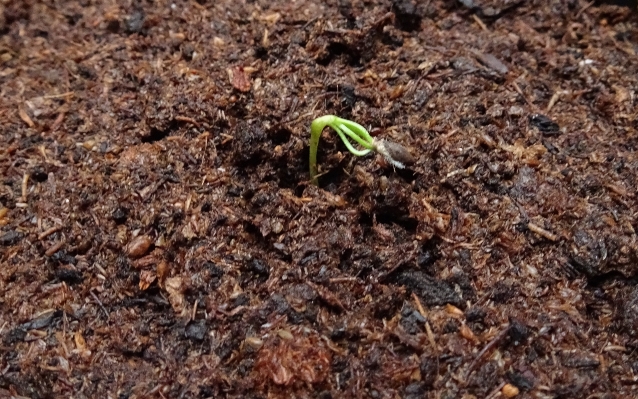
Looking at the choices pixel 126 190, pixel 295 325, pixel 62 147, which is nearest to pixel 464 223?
pixel 295 325

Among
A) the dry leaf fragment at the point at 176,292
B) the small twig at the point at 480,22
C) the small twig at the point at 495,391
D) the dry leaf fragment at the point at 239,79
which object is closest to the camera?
the small twig at the point at 495,391

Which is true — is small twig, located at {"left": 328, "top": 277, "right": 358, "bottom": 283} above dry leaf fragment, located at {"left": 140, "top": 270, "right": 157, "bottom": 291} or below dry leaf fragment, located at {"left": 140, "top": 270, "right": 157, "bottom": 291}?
above

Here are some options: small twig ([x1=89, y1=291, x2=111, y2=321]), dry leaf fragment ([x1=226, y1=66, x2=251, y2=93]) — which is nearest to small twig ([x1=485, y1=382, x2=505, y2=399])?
small twig ([x1=89, y1=291, x2=111, y2=321])

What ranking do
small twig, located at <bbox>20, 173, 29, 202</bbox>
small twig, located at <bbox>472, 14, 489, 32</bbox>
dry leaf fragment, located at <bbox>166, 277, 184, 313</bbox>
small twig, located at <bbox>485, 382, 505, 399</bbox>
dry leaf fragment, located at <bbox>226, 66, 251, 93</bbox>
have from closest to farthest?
small twig, located at <bbox>485, 382, 505, 399</bbox> < dry leaf fragment, located at <bbox>166, 277, 184, 313</bbox> < small twig, located at <bbox>20, 173, 29, 202</bbox> < dry leaf fragment, located at <bbox>226, 66, 251, 93</bbox> < small twig, located at <bbox>472, 14, 489, 32</bbox>

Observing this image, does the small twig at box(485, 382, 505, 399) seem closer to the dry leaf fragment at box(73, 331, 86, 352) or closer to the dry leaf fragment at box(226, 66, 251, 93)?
the dry leaf fragment at box(73, 331, 86, 352)

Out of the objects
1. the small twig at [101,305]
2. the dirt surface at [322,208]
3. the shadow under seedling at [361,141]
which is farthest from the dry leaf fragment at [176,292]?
the shadow under seedling at [361,141]

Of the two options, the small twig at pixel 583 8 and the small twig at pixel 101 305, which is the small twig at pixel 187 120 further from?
the small twig at pixel 583 8

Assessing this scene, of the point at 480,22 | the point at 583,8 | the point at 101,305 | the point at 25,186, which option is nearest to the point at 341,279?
the point at 101,305
